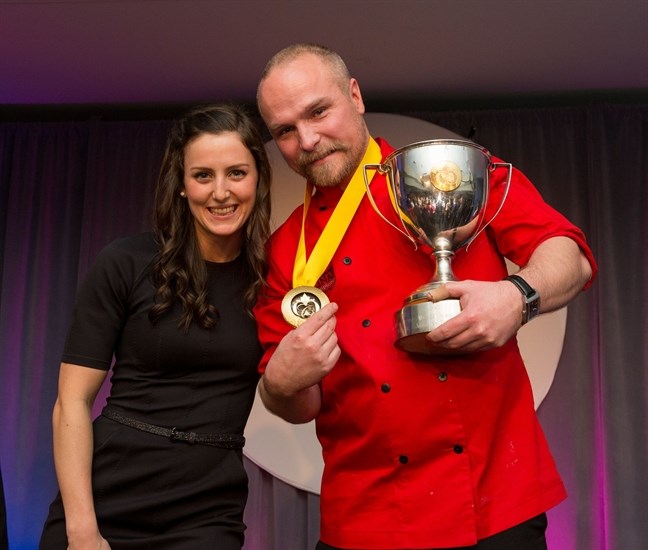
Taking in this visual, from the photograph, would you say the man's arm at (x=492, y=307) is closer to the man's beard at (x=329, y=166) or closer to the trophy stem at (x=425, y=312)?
the trophy stem at (x=425, y=312)

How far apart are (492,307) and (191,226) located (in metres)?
0.94

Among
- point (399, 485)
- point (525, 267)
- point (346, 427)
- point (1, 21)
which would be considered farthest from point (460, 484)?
point (1, 21)

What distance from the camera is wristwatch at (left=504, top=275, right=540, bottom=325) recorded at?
1335 mm

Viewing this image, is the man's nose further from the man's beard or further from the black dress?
the black dress

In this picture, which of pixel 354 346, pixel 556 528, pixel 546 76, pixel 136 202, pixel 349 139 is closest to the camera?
pixel 354 346

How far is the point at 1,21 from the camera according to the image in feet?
10.9

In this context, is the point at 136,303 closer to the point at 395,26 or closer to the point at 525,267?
the point at 525,267

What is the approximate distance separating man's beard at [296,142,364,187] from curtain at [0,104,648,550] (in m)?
2.27

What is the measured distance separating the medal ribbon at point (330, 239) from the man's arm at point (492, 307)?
1.28 ft

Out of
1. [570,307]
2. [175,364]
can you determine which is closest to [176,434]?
[175,364]

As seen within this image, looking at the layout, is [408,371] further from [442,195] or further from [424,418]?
[442,195]

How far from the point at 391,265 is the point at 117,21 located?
235 cm

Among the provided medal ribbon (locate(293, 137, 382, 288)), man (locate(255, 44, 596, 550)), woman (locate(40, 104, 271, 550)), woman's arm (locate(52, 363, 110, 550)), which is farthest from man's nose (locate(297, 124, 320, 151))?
woman's arm (locate(52, 363, 110, 550))

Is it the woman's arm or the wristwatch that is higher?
the wristwatch
